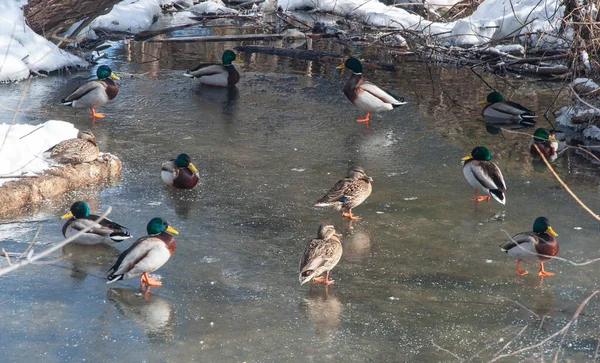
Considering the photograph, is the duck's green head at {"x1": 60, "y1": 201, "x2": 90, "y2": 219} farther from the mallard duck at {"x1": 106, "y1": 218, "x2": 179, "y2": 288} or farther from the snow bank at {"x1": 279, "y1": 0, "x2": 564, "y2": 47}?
the snow bank at {"x1": 279, "y1": 0, "x2": 564, "y2": 47}

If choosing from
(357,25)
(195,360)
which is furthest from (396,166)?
(357,25)

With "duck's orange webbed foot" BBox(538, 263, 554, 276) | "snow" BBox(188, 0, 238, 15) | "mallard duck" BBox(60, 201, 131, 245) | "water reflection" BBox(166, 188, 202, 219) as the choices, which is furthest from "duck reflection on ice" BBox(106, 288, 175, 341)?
"snow" BBox(188, 0, 238, 15)

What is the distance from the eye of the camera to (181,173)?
7.62m

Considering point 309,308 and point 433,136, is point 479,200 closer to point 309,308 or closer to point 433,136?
point 433,136

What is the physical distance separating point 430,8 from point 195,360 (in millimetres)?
17023

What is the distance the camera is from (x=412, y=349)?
4.90m

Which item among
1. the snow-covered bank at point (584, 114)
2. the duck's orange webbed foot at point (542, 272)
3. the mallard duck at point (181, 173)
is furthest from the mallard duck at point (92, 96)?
the duck's orange webbed foot at point (542, 272)

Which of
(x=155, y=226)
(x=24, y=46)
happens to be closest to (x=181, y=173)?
(x=155, y=226)

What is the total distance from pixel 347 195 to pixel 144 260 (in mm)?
2147

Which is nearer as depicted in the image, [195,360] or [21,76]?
[195,360]

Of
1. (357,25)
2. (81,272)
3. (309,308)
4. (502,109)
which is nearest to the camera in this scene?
(309,308)

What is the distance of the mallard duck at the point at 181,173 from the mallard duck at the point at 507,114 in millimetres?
4806

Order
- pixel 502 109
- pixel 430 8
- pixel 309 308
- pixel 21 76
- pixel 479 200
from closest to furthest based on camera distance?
pixel 309 308 < pixel 479 200 < pixel 502 109 < pixel 21 76 < pixel 430 8

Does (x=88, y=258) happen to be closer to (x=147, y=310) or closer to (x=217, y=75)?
(x=147, y=310)
